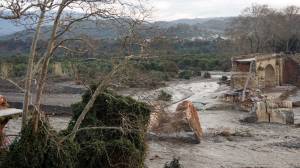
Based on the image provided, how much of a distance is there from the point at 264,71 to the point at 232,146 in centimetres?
2592

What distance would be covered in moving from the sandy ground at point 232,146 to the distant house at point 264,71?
1110cm

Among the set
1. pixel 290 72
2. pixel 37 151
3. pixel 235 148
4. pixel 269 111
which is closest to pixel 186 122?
pixel 235 148

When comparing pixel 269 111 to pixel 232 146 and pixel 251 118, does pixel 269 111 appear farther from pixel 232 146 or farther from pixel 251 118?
pixel 232 146

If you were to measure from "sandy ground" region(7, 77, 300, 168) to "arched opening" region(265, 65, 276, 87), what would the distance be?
1758 centimetres

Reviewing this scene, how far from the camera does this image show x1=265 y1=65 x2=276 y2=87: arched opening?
5490 cm

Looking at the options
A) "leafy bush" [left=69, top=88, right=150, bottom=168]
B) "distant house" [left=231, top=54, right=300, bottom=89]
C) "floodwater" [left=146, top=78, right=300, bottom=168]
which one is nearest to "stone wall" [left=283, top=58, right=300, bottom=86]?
"distant house" [left=231, top=54, right=300, bottom=89]

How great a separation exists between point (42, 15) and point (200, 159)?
1278 cm

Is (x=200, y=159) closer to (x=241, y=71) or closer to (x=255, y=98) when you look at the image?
(x=255, y=98)

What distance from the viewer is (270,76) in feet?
183

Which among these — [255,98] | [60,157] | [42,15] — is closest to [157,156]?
[60,157]

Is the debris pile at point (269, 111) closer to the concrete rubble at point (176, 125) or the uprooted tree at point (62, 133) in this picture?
the concrete rubble at point (176, 125)

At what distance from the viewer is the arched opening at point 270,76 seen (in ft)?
180

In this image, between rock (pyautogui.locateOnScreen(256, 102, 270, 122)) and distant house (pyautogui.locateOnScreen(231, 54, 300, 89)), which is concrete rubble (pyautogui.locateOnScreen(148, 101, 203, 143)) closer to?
rock (pyautogui.locateOnScreen(256, 102, 270, 122))

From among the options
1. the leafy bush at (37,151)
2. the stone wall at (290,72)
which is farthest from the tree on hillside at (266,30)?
the leafy bush at (37,151)
